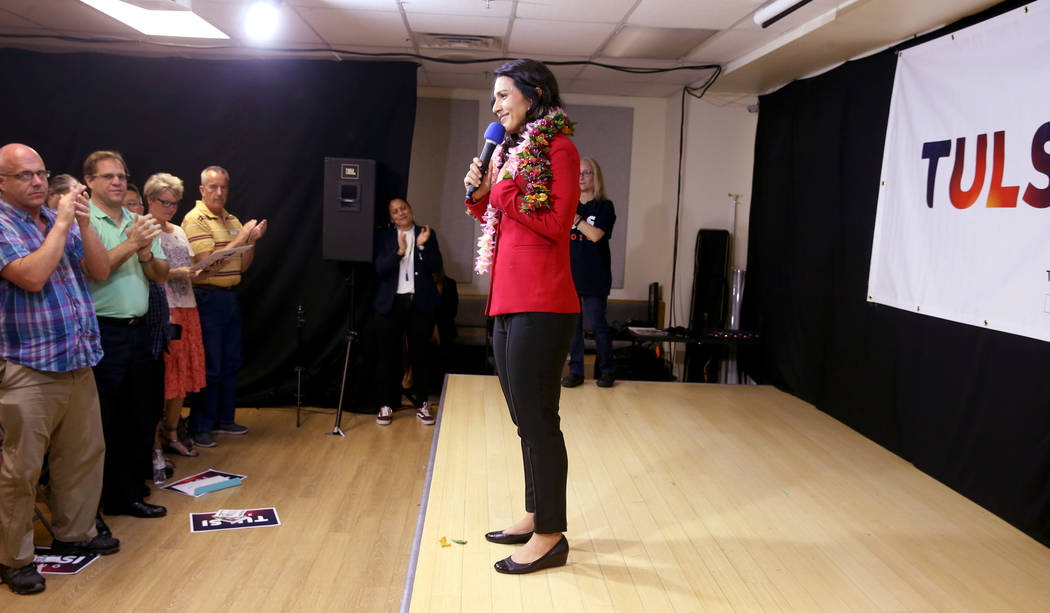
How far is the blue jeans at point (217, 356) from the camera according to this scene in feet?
14.4

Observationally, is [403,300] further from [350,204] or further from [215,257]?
[215,257]

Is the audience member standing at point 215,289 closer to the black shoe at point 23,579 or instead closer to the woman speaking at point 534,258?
the black shoe at point 23,579

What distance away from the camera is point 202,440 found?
447 centimetres

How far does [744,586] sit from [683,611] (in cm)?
29

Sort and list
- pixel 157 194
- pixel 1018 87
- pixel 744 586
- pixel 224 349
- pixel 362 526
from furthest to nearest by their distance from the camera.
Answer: pixel 224 349 → pixel 157 194 → pixel 362 526 → pixel 1018 87 → pixel 744 586

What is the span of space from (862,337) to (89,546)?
4111mm

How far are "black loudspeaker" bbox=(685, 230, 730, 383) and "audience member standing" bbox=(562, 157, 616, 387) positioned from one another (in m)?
1.48

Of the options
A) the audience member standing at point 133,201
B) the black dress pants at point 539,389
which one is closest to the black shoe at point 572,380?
the black dress pants at point 539,389

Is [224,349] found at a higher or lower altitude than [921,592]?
higher

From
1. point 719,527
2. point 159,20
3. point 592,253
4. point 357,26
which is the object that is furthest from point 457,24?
point 719,527

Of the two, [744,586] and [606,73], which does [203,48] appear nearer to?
[606,73]

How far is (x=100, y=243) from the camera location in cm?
283

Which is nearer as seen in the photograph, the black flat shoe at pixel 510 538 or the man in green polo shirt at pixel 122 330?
the black flat shoe at pixel 510 538

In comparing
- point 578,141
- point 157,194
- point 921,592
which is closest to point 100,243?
point 157,194
